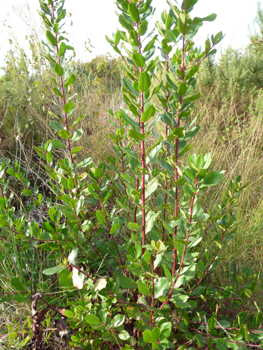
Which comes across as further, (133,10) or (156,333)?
(156,333)

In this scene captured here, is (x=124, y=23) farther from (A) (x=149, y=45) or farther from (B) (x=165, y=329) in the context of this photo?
(B) (x=165, y=329)

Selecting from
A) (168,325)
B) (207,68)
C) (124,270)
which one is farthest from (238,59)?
(168,325)

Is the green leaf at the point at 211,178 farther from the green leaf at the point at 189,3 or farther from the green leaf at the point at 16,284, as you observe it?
the green leaf at the point at 16,284

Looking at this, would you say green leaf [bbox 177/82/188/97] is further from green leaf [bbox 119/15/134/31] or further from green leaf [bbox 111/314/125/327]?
green leaf [bbox 111/314/125/327]

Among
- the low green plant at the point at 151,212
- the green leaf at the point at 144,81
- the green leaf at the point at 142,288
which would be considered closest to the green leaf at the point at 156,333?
the low green plant at the point at 151,212

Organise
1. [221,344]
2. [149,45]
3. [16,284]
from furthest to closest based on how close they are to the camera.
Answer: [16,284]
[221,344]
[149,45]

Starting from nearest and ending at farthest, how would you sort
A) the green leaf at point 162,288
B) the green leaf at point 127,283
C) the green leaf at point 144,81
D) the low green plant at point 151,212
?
the green leaf at point 144,81 < the low green plant at point 151,212 < the green leaf at point 162,288 < the green leaf at point 127,283

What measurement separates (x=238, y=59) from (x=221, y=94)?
670mm

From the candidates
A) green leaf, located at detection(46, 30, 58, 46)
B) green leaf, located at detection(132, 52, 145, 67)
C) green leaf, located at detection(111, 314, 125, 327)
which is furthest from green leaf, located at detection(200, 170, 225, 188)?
green leaf, located at detection(46, 30, 58, 46)

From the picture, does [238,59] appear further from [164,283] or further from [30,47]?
[164,283]

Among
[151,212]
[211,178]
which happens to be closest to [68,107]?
[151,212]

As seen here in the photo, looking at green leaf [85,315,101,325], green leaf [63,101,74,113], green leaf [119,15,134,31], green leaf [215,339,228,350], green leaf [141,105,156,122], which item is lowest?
green leaf [215,339,228,350]

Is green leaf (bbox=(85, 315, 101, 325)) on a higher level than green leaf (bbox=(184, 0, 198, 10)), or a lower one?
lower

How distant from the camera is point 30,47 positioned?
126 inches
